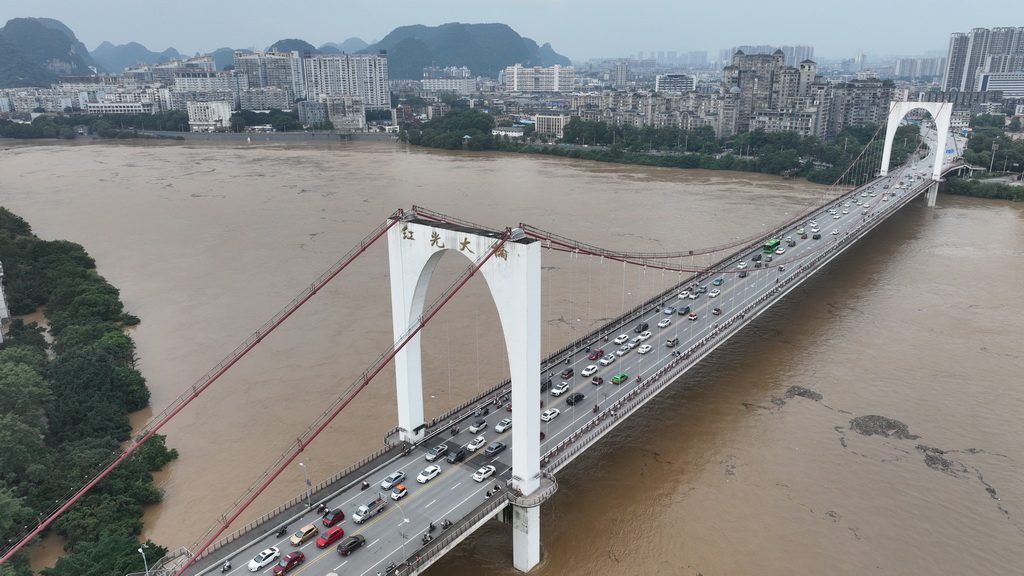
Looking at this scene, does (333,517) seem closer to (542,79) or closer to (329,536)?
(329,536)

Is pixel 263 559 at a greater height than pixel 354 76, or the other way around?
pixel 354 76

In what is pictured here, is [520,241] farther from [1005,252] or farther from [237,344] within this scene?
[1005,252]

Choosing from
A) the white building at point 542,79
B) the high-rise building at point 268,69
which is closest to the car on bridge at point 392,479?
the high-rise building at point 268,69

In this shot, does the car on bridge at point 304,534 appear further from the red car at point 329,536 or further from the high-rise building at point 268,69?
the high-rise building at point 268,69

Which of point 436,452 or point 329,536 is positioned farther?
point 436,452

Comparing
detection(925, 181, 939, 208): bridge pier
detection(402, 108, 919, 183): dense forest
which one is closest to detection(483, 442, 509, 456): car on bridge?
detection(925, 181, 939, 208): bridge pier

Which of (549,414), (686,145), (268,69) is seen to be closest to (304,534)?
(549,414)

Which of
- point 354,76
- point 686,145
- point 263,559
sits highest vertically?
point 354,76

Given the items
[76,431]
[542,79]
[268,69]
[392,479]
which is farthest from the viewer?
[542,79]
